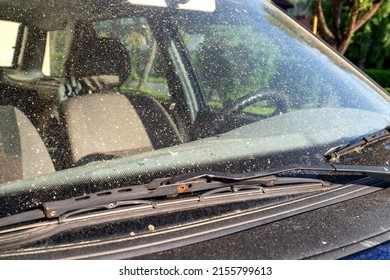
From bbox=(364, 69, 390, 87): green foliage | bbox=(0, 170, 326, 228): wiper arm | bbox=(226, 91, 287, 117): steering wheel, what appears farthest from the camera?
bbox=(364, 69, 390, 87): green foliage

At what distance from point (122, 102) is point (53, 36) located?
0.38 meters

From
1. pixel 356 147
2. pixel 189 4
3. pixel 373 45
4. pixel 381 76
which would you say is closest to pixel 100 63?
pixel 189 4

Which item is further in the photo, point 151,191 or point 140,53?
point 140,53

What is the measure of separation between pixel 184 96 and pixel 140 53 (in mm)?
257

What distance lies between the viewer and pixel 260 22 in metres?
2.27

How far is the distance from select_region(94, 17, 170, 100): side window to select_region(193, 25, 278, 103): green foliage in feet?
0.62

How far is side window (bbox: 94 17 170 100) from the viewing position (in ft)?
6.34

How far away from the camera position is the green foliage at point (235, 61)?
2.08m

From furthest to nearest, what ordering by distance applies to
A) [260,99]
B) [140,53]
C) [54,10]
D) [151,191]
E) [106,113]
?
[260,99] < [140,53] < [54,10] < [106,113] < [151,191]

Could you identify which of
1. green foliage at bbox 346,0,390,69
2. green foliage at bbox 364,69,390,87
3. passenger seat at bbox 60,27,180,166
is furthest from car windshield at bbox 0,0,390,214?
green foliage at bbox 364,69,390,87

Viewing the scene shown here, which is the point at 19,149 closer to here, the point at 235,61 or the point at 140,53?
the point at 140,53

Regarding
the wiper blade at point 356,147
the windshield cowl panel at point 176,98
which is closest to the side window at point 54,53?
the windshield cowl panel at point 176,98

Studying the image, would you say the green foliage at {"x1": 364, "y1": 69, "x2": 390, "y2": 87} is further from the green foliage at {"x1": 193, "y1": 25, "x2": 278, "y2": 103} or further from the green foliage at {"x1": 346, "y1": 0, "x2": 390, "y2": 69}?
the green foliage at {"x1": 193, "y1": 25, "x2": 278, "y2": 103}

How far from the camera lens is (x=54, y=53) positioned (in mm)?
1988
